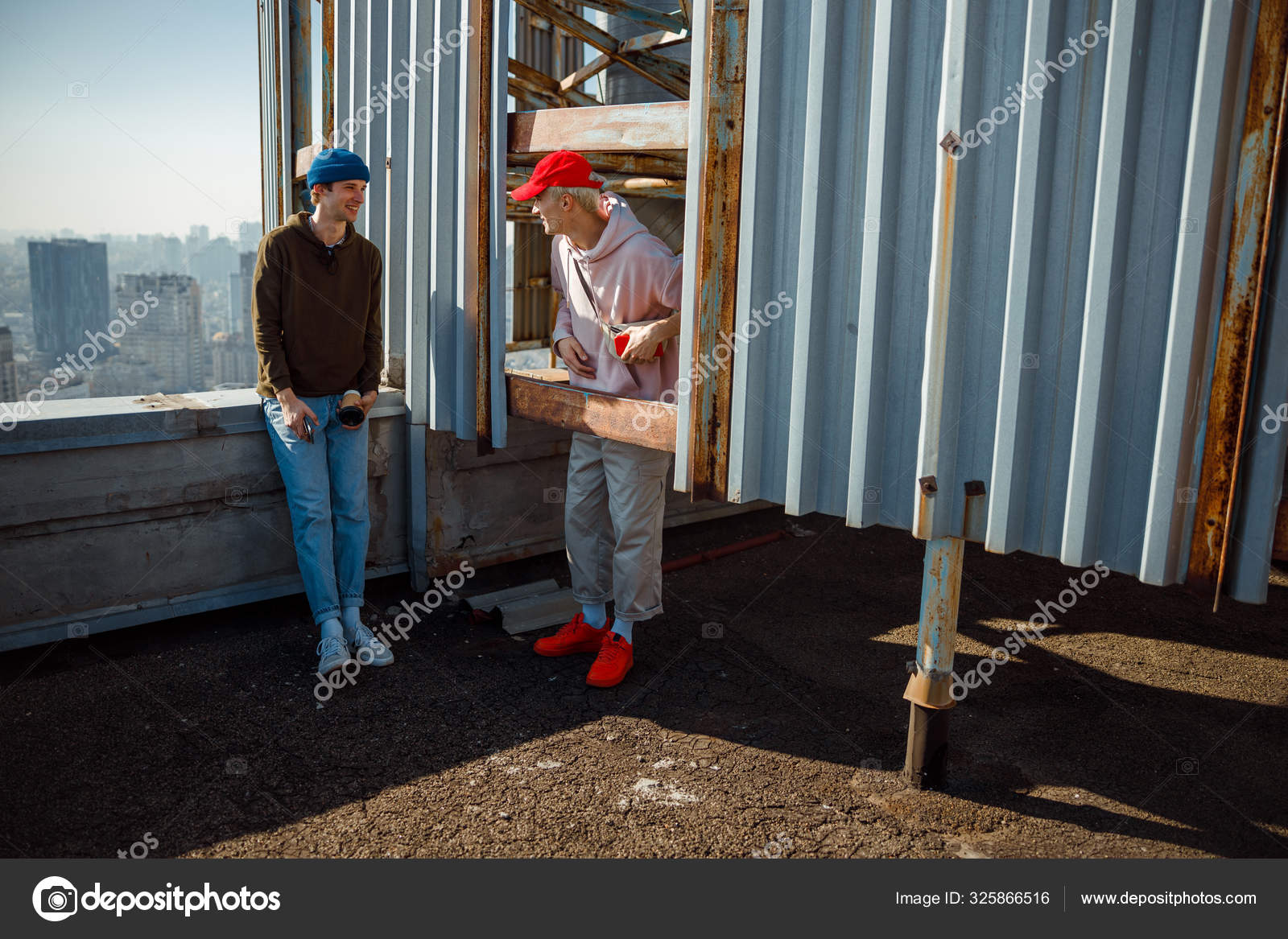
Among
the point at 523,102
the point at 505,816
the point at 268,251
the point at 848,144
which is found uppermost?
the point at 523,102

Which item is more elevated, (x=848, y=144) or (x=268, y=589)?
(x=848, y=144)

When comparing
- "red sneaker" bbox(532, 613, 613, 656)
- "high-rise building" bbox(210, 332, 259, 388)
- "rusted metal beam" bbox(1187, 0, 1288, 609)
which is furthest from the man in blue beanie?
"high-rise building" bbox(210, 332, 259, 388)

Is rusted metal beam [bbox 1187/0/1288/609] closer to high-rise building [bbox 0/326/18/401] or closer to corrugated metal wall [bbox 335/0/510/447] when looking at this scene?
corrugated metal wall [bbox 335/0/510/447]

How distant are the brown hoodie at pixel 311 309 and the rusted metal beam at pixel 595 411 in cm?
79

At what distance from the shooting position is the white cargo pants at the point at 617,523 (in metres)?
4.36

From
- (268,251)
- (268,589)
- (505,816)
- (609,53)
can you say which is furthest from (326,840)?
(609,53)

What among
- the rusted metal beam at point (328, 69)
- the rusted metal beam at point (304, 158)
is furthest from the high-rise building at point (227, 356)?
the rusted metal beam at point (328, 69)

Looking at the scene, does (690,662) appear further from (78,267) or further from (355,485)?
(78,267)

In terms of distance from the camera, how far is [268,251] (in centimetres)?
A: 422

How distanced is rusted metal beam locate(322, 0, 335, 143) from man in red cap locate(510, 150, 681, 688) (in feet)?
5.82

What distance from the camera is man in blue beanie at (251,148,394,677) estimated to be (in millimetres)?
4250

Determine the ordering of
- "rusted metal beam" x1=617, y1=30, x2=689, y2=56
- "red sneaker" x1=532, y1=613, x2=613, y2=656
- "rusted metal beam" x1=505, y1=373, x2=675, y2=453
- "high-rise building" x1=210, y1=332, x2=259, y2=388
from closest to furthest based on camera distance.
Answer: "rusted metal beam" x1=505, y1=373, x2=675, y2=453
"red sneaker" x1=532, y1=613, x2=613, y2=656
"rusted metal beam" x1=617, y1=30, x2=689, y2=56
"high-rise building" x1=210, y1=332, x2=259, y2=388

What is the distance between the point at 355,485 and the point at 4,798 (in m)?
1.89

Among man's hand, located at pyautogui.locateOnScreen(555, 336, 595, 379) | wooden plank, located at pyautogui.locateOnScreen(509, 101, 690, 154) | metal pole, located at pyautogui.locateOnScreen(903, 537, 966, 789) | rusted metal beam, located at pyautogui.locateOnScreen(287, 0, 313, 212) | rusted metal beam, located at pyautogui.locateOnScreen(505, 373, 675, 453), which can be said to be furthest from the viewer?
rusted metal beam, located at pyautogui.locateOnScreen(287, 0, 313, 212)
